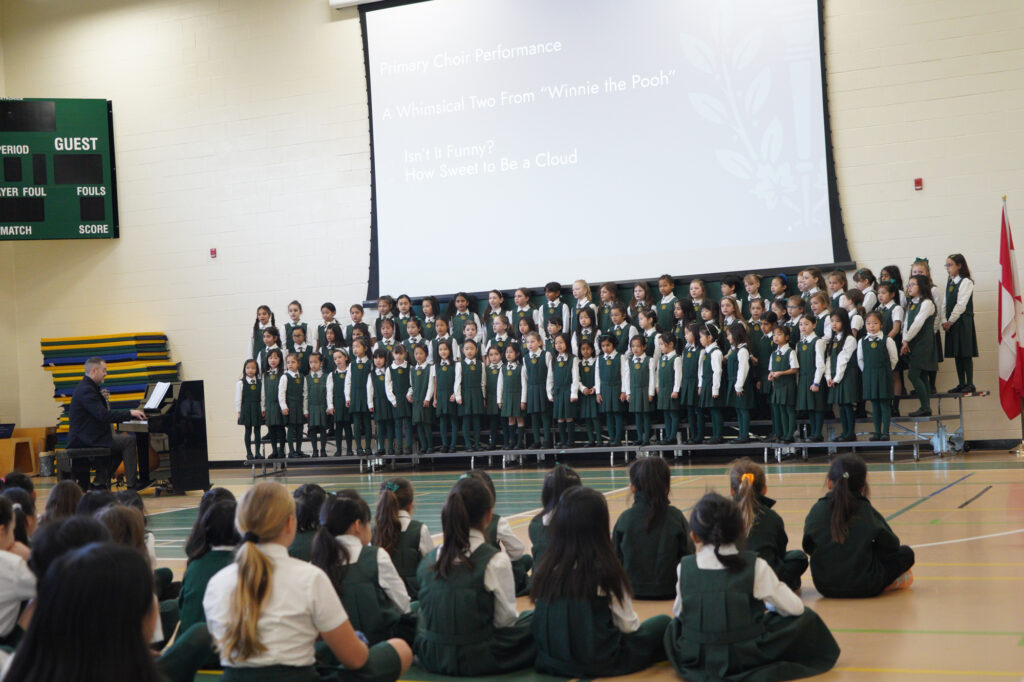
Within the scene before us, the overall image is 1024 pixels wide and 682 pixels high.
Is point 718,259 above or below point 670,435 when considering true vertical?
above

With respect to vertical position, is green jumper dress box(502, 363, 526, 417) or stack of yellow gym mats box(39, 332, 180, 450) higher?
stack of yellow gym mats box(39, 332, 180, 450)

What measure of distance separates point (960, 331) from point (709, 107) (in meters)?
3.85

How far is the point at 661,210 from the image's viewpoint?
12.5 metres

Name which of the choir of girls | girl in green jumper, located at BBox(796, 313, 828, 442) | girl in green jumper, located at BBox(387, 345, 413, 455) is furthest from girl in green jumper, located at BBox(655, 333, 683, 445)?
girl in green jumper, located at BBox(387, 345, 413, 455)

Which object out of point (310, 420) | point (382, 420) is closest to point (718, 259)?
point (382, 420)

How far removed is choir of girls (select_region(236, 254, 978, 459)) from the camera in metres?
10.6

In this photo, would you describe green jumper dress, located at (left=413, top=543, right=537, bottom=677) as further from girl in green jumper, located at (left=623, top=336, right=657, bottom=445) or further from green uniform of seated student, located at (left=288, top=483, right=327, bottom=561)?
girl in green jumper, located at (left=623, top=336, right=657, bottom=445)

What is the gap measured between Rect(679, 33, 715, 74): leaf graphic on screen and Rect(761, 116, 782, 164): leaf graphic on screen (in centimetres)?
101

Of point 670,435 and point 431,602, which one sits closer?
point 431,602

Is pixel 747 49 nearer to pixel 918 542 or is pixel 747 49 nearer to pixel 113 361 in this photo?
pixel 918 542

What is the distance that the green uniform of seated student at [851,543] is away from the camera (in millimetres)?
4469

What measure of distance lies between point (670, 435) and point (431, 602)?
8082mm

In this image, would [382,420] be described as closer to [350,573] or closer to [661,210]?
[661,210]

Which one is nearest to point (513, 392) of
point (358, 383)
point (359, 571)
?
point (358, 383)
